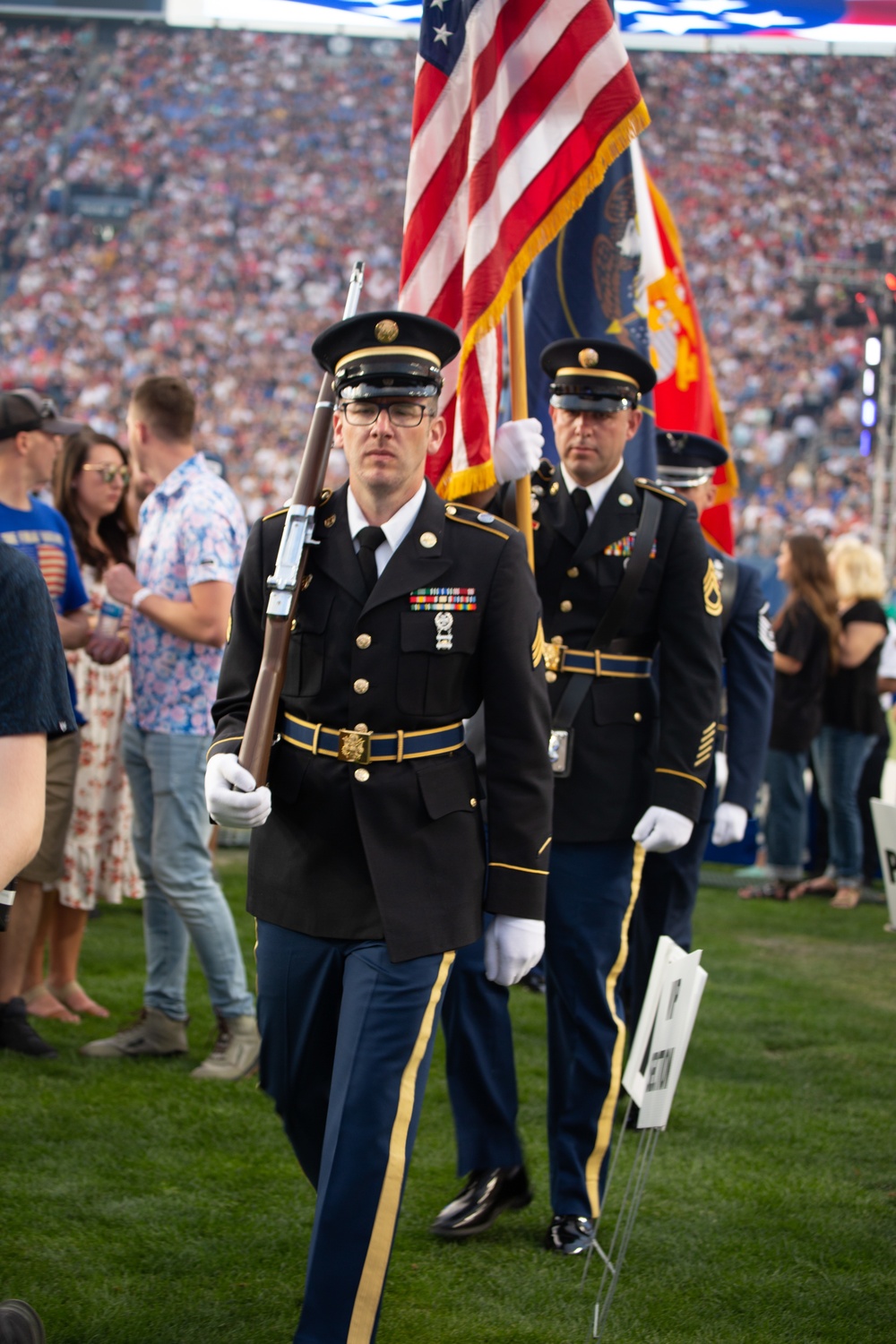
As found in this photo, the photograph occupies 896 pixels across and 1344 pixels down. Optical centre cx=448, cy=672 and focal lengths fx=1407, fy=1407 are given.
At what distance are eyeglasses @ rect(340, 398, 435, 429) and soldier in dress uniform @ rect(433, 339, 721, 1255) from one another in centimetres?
98

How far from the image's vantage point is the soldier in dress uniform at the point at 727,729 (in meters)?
4.33

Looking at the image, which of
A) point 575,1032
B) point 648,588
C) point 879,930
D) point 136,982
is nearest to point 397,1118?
point 575,1032

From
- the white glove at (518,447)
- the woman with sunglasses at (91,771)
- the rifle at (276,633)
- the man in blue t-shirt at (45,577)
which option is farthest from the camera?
the woman with sunglasses at (91,771)

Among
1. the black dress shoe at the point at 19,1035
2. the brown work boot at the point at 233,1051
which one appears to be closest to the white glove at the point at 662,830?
the brown work boot at the point at 233,1051

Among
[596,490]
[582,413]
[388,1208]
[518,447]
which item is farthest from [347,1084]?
[582,413]

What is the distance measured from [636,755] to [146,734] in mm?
1667

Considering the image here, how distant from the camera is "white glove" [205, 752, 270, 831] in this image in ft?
7.93

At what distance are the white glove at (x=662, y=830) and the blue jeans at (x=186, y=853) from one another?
1.48 meters

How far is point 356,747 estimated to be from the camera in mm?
2535

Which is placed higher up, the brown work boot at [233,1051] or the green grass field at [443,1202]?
the brown work boot at [233,1051]

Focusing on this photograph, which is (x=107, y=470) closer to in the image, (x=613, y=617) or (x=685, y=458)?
(x=685, y=458)

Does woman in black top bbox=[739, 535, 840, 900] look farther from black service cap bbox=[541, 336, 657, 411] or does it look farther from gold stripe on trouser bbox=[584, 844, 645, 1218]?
gold stripe on trouser bbox=[584, 844, 645, 1218]

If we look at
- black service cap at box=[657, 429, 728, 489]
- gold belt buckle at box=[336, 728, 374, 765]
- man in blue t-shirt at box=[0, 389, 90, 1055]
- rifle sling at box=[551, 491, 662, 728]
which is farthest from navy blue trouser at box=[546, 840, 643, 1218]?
black service cap at box=[657, 429, 728, 489]

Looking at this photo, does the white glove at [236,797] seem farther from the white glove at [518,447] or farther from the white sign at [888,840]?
the white sign at [888,840]
